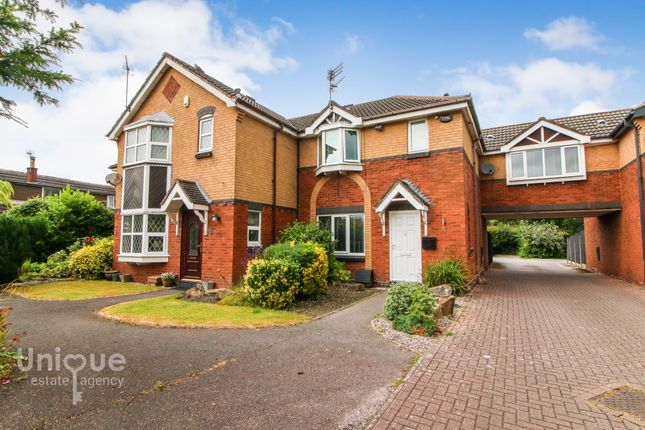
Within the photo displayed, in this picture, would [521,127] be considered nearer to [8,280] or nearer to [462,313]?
[462,313]

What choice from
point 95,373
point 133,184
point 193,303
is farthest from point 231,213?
point 95,373

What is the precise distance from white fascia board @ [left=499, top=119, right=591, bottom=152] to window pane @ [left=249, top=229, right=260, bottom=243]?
11.3 metres

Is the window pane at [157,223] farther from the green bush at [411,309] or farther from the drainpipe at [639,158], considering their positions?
the drainpipe at [639,158]

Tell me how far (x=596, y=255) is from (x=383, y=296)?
15327mm

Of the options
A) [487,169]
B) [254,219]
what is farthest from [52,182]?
[487,169]

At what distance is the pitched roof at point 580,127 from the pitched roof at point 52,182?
32965 mm

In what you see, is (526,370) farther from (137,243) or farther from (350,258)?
(137,243)

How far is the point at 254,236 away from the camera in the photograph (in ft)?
39.3

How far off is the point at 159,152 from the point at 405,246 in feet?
32.6

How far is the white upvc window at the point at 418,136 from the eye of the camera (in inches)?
461

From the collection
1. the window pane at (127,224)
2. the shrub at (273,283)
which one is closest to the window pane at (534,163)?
the shrub at (273,283)

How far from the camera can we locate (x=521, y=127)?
16078 millimetres

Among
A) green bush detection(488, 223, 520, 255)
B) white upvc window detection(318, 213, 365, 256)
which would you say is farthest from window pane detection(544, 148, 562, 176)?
green bush detection(488, 223, 520, 255)

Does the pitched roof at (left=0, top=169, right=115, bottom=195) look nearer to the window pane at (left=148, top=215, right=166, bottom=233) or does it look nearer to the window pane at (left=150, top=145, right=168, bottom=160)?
the window pane at (left=150, top=145, right=168, bottom=160)
